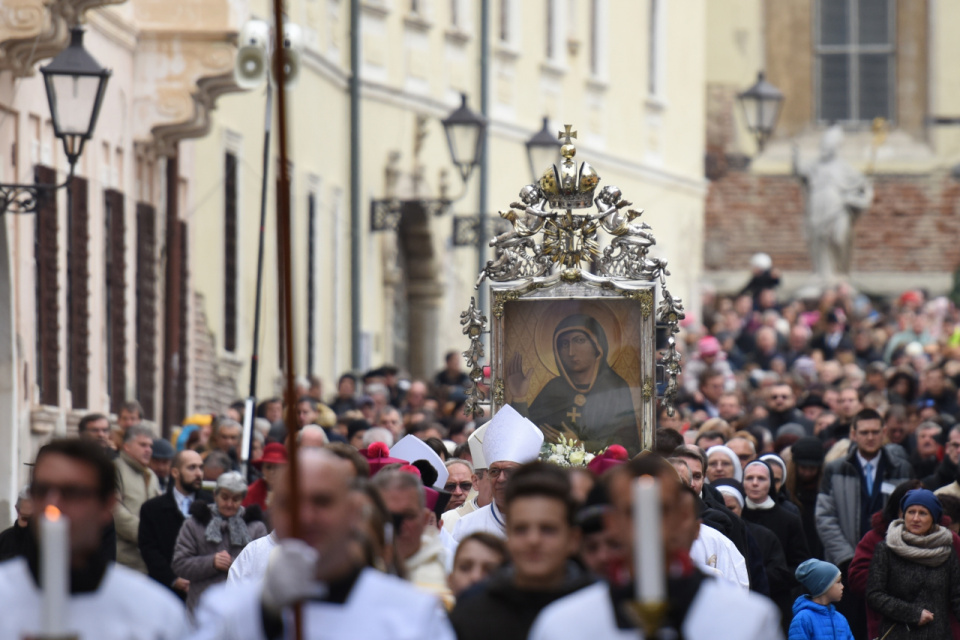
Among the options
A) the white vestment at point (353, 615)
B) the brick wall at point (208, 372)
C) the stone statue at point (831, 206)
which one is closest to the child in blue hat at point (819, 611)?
the white vestment at point (353, 615)

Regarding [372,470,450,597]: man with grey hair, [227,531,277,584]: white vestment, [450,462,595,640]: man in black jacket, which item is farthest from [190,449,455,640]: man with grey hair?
[227,531,277,584]: white vestment

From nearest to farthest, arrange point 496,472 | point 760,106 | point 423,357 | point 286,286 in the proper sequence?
1. point 286,286
2. point 496,472
3. point 760,106
4. point 423,357

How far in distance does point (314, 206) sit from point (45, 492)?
1904 centimetres

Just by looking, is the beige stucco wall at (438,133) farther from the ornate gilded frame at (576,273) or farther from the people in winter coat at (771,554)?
the people in winter coat at (771,554)

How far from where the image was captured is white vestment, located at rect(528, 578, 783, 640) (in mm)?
5691

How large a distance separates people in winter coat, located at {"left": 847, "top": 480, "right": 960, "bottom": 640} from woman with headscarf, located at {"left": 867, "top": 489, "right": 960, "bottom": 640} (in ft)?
0.60

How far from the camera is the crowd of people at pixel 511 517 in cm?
577

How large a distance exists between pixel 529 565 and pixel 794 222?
39.5 meters

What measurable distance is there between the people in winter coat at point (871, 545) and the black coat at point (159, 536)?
3569 millimetres

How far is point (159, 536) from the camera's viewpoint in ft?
40.8

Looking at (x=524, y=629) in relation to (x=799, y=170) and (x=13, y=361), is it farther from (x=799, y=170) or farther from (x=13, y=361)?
(x=799, y=170)

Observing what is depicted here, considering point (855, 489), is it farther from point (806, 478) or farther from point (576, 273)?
point (576, 273)

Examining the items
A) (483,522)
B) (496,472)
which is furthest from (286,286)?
(496,472)

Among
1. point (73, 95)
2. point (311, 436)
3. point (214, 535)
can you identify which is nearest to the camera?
point (214, 535)
